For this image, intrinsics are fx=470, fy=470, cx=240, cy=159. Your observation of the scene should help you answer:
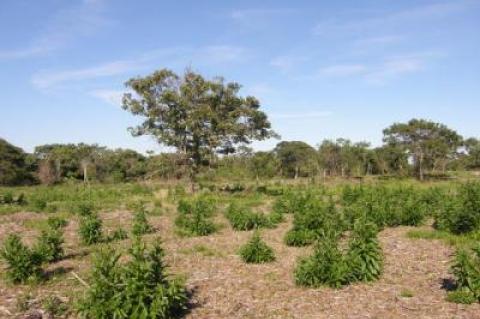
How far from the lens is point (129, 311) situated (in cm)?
701

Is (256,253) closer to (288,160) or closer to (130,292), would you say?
(130,292)

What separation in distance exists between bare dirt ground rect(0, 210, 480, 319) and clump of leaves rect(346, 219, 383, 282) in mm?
254

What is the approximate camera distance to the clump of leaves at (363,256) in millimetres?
9109

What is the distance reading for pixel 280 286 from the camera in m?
9.07

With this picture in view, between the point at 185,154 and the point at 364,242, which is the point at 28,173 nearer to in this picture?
the point at 185,154

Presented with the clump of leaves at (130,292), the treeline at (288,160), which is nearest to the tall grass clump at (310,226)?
the clump of leaves at (130,292)

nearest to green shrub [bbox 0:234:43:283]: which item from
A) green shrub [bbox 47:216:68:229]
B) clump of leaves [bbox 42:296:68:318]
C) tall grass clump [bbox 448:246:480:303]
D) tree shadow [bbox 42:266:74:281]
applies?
tree shadow [bbox 42:266:74:281]

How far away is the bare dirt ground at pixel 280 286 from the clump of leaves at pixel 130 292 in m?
0.81

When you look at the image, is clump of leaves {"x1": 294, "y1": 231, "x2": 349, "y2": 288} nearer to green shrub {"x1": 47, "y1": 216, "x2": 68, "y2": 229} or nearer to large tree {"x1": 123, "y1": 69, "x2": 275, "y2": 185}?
green shrub {"x1": 47, "y1": 216, "x2": 68, "y2": 229}

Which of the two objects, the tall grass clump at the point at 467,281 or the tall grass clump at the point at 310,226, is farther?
the tall grass clump at the point at 310,226

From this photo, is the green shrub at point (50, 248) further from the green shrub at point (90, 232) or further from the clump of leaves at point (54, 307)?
the clump of leaves at point (54, 307)

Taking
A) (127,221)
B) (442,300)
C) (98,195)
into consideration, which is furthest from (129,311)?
(98,195)

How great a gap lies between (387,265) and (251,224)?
20.1ft

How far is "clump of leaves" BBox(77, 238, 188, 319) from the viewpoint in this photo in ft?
22.8
